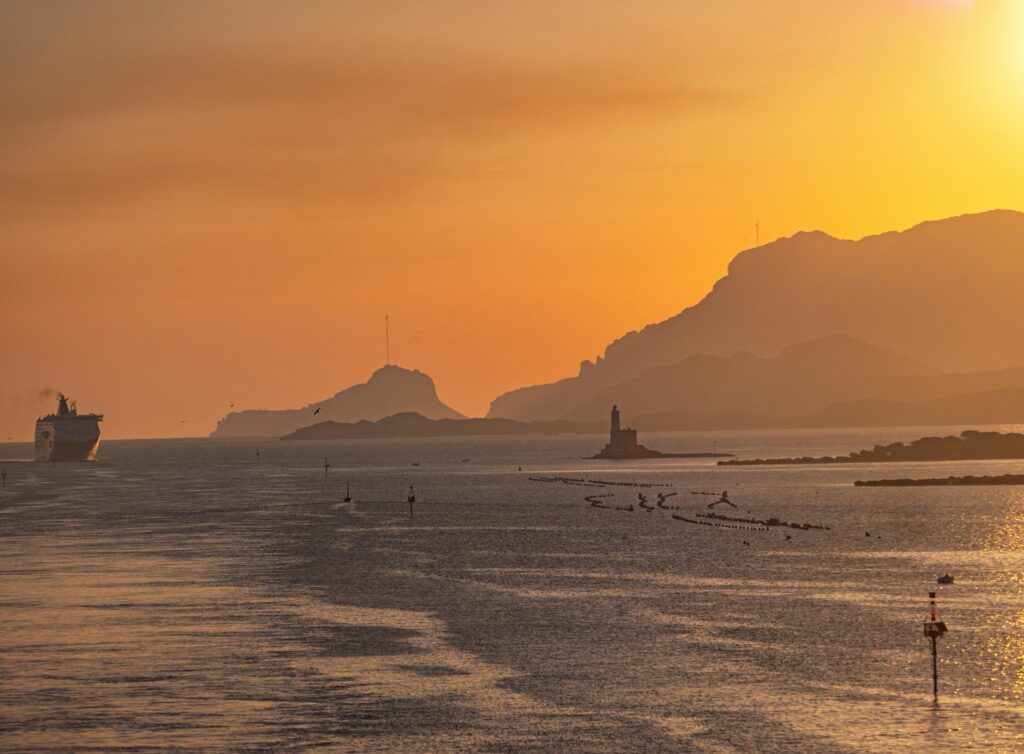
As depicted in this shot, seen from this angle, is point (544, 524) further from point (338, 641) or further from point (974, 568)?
point (338, 641)

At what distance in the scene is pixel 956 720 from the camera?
4556 cm

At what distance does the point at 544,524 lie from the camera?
139m

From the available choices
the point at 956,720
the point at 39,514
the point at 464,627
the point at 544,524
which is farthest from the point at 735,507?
the point at 956,720

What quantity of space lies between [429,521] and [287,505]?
4096 centimetres

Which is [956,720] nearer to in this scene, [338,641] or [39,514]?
[338,641]

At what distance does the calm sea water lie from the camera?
44750 mm

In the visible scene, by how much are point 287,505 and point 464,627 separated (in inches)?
4629

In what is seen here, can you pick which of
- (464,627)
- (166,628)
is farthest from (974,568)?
(166,628)

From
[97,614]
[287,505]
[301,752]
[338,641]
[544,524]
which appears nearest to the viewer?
[301,752]

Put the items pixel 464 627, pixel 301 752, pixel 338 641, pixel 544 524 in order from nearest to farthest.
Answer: pixel 301 752
pixel 338 641
pixel 464 627
pixel 544 524

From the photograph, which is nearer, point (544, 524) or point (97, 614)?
point (97, 614)

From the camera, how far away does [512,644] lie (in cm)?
6125

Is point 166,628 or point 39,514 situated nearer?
point 166,628

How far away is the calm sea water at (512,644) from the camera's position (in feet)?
147
